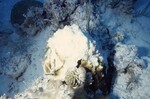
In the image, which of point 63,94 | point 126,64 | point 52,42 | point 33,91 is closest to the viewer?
point 63,94

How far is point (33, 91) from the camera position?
292 centimetres

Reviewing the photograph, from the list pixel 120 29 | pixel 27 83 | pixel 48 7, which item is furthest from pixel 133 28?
pixel 27 83

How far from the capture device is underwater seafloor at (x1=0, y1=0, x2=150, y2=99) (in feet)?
9.73

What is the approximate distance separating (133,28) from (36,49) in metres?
2.59

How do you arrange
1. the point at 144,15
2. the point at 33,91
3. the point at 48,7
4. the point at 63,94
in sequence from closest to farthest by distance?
the point at 63,94 < the point at 33,91 < the point at 48,7 < the point at 144,15

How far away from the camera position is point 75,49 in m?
2.96

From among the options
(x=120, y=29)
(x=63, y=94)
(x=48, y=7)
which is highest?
(x=48, y=7)

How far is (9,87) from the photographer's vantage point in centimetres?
541

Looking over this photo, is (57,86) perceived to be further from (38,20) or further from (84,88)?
(38,20)

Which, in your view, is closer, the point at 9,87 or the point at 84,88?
the point at 84,88

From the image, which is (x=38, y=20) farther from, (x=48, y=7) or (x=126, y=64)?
(x=126, y=64)

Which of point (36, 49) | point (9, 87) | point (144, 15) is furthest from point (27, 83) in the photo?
point (144, 15)

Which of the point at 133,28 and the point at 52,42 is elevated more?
the point at 133,28

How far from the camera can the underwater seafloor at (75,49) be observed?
9.73 feet
